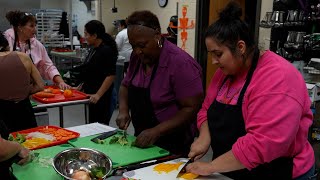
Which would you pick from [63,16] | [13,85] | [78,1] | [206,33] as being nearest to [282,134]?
[206,33]

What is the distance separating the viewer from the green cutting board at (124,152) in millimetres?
1629

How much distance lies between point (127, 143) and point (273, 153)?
0.86 m

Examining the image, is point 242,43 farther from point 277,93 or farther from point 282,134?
point 282,134

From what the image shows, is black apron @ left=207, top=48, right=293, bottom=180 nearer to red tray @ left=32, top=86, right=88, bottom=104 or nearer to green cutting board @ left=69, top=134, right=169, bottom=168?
green cutting board @ left=69, top=134, right=169, bottom=168

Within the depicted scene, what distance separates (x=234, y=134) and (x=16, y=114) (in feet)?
5.51

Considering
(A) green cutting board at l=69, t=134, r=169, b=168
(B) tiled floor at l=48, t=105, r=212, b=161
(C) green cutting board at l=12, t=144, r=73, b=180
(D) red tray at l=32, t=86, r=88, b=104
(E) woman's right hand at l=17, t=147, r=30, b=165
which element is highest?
(E) woman's right hand at l=17, t=147, r=30, b=165

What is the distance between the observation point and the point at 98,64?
335 centimetres

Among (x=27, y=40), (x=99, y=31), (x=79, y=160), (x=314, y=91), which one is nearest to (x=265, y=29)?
(x=314, y=91)

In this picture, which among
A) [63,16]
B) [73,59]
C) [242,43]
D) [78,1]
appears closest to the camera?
[242,43]

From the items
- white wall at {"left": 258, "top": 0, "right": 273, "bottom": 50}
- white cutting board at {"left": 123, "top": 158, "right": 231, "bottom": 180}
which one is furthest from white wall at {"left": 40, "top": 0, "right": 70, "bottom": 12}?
white cutting board at {"left": 123, "top": 158, "right": 231, "bottom": 180}

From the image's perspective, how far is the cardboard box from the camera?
9.04 feet

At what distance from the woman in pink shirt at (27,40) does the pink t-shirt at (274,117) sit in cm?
247

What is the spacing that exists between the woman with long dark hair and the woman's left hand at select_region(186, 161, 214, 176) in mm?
1982

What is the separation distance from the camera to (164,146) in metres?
1.89
